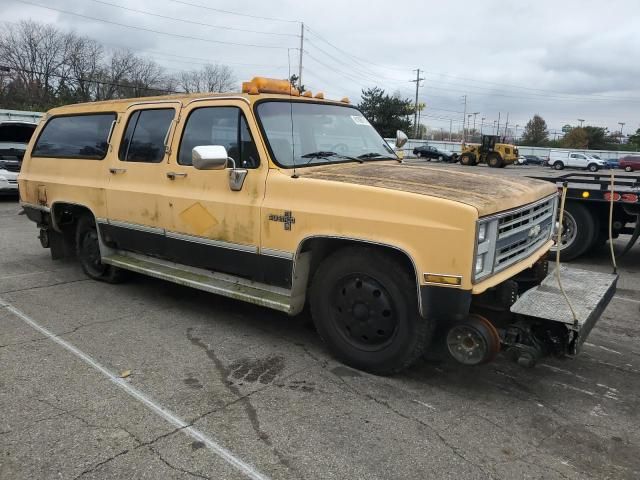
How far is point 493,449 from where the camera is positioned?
2.90 m

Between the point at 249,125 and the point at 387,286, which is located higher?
the point at 249,125

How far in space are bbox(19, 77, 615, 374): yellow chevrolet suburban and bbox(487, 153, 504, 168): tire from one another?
4009 centimetres

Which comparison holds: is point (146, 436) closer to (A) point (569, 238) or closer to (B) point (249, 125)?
(B) point (249, 125)

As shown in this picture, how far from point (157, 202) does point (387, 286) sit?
2.38m

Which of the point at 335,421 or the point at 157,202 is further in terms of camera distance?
the point at 157,202

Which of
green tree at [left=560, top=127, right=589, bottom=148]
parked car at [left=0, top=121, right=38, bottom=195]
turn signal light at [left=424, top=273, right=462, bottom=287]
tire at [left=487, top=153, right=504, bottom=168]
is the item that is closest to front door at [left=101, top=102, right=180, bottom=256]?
turn signal light at [left=424, top=273, right=462, bottom=287]

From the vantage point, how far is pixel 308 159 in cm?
421

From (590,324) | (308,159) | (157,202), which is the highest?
(308,159)

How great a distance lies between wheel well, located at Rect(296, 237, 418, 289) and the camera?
11.4 ft

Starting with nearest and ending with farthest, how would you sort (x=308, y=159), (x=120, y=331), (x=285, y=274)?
(x=285, y=274)
(x=308, y=159)
(x=120, y=331)

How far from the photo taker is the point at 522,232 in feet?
12.2

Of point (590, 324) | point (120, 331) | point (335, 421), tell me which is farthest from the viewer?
point (120, 331)

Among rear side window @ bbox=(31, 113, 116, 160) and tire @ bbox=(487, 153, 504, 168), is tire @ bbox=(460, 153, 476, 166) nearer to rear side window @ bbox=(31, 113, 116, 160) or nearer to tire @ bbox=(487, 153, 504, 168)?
tire @ bbox=(487, 153, 504, 168)

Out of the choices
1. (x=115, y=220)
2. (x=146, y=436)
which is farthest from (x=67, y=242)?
(x=146, y=436)
